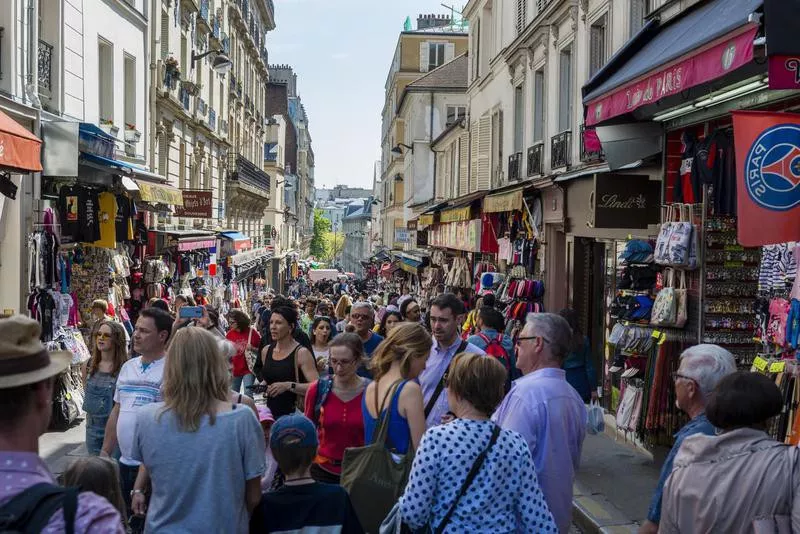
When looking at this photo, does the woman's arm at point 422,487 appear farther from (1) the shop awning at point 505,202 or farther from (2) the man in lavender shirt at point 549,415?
(1) the shop awning at point 505,202

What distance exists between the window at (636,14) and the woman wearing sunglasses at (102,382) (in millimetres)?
8122

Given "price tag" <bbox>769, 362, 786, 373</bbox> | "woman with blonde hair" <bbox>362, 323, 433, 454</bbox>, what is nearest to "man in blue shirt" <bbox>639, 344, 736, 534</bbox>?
"woman with blonde hair" <bbox>362, 323, 433, 454</bbox>

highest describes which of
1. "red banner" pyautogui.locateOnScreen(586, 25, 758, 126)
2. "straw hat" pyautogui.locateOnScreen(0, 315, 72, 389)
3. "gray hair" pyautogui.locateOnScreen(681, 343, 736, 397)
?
"red banner" pyautogui.locateOnScreen(586, 25, 758, 126)

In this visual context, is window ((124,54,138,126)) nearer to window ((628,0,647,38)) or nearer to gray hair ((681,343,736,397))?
window ((628,0,647,38))

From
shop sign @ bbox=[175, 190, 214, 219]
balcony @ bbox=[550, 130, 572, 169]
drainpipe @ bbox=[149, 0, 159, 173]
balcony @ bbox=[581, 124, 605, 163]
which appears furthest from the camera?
shop sign @ bbox=[175, 190, 214, 219]

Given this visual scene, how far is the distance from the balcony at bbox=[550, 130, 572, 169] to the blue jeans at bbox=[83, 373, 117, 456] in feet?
33.2

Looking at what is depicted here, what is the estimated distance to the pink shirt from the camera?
2.36 metres

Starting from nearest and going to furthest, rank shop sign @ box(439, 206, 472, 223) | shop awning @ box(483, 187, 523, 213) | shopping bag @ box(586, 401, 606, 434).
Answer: shopping bag @ box(586, 401, 606, 434)
shop awning @ box(483, 187, 523, 213)
shop sign @ box(439, 206, 472, 223)

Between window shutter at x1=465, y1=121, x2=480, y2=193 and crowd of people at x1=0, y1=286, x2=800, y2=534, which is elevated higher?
window shutter at x1=465, y1=121, x2=480, y2=193

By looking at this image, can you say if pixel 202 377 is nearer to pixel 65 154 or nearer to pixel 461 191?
pixel 65 154

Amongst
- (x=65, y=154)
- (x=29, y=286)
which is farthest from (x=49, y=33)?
(x=29, y=286)

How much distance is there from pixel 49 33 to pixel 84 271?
3680 millimetres

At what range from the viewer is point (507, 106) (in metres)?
20.7

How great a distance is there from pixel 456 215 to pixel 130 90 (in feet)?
25.9
